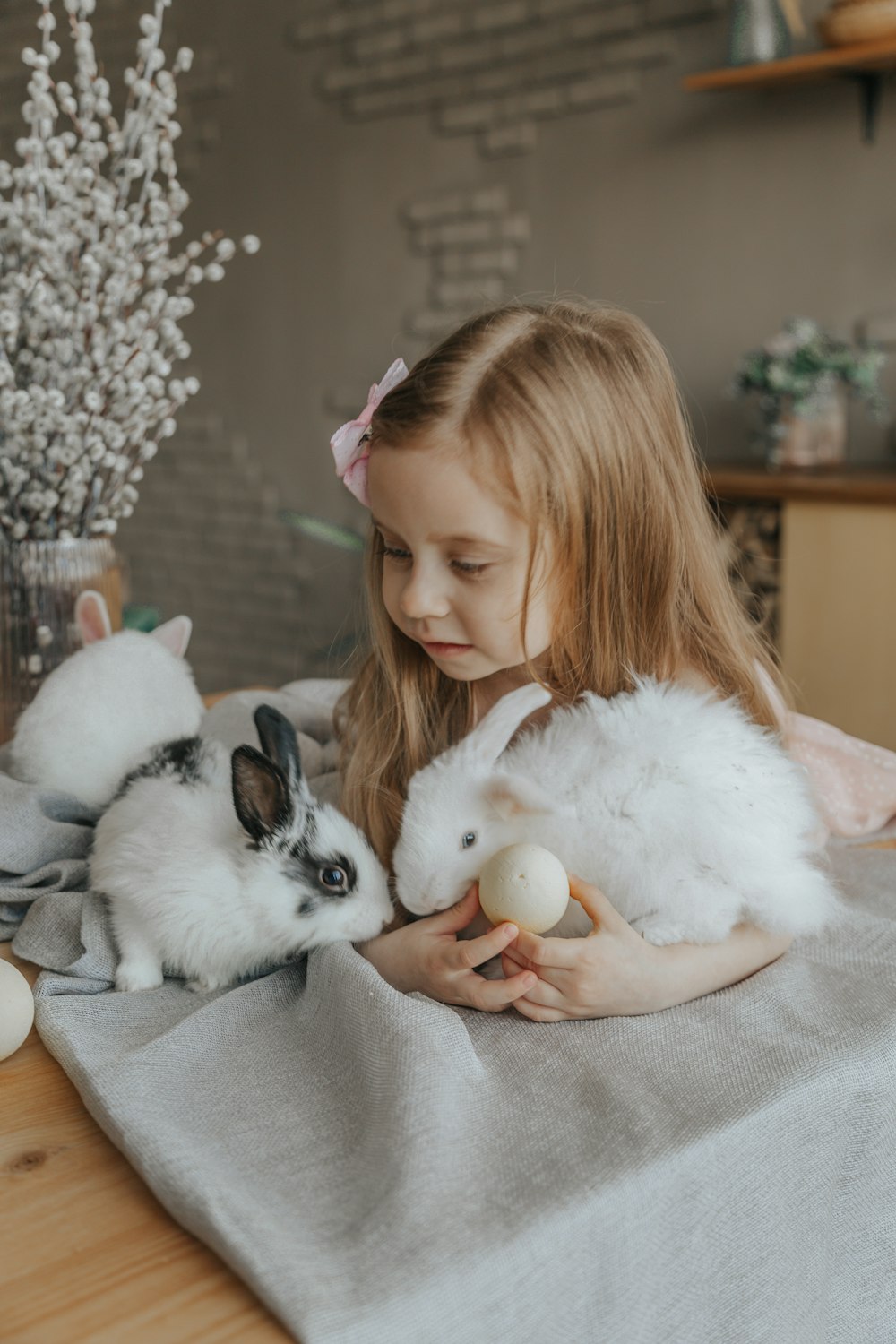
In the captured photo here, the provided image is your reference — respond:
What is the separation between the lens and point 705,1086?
2.26 feet

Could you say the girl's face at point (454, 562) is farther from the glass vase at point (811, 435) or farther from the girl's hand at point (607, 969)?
the glass vase at point (811, 435)

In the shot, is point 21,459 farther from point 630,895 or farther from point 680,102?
point 680,102

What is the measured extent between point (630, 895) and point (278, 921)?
0.82 ft

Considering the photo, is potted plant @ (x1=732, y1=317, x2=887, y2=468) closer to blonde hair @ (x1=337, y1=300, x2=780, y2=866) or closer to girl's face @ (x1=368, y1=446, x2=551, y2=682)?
blonde hair @ (x1=337, y1=300, x2=780, y2=866)

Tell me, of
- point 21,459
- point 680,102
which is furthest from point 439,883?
point 680,102

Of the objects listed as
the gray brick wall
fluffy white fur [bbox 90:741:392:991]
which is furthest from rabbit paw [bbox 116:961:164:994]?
the gray brick wall

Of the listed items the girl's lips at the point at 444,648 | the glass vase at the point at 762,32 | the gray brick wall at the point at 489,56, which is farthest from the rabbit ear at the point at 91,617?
the gray brick wall at the point at 489,56

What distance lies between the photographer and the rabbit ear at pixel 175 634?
1.27 meters

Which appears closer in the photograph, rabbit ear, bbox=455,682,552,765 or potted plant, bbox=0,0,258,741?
rabbit ear, bbox=455,682,552,765

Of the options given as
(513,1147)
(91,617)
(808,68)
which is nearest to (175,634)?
(91,617)

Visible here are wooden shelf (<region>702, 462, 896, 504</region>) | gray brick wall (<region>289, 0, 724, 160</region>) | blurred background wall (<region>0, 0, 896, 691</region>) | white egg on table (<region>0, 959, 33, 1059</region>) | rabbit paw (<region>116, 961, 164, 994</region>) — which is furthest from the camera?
gray brick wall (<region>289, 0, 724, 160</region>)

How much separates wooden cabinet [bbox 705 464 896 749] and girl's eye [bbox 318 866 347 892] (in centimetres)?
179

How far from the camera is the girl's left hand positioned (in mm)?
779

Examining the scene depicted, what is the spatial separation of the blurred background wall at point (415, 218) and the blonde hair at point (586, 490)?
151 centimetres
